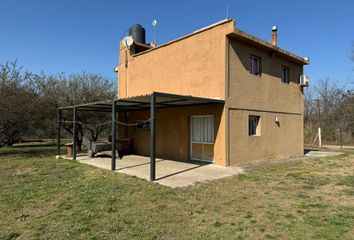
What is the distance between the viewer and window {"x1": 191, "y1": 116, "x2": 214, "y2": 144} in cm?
1198

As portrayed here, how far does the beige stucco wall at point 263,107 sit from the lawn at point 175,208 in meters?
2.79

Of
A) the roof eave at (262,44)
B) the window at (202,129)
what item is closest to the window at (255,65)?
the roof eave at (262,44)

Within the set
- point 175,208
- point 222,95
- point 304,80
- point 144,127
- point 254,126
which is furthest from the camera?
point 304,80

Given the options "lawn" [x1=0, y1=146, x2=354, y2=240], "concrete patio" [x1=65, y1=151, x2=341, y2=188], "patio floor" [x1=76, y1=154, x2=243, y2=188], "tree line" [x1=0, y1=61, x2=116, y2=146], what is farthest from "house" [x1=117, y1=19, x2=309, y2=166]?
"tree line" [x1=0, y1=61, x2=116, y2=146]

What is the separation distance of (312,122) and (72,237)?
34.5 metres

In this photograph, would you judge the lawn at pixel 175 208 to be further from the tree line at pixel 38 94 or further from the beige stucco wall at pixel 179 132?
the tree line at pixel 38 94

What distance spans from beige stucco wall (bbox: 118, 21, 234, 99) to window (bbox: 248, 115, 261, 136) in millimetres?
2453

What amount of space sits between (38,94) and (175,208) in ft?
50.4

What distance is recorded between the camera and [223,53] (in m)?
11.2

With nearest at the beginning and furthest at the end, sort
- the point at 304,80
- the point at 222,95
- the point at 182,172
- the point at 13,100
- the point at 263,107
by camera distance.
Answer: the point at 182,172, the point at 222,95, the point at 263,107, the point at 13,100, the point at 304,80

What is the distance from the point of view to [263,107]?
1334 centimetres

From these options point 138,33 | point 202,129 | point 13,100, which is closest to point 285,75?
point 202,129

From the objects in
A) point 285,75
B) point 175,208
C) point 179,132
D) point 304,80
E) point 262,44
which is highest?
point 262,44

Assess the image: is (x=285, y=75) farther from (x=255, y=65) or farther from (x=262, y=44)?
(x=262, y=44)
